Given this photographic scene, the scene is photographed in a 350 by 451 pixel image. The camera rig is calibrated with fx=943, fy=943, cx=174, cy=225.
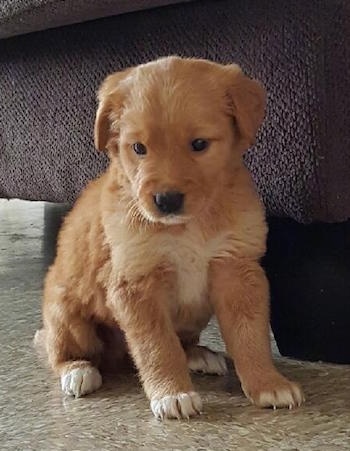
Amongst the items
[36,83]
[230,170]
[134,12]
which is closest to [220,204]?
[230,170]

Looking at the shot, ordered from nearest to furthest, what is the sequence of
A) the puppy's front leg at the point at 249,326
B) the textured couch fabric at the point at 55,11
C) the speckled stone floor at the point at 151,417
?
the speckled stone floor at the point at 151,417 → the puppy's front leg at the point at 249,326 → the textured couch fabric at the point at 55,11

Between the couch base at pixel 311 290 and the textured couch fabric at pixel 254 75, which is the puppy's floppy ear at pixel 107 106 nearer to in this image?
Answer: the textured couch fabric at pixel 254 75

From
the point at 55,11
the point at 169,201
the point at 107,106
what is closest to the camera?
the point at 169,201

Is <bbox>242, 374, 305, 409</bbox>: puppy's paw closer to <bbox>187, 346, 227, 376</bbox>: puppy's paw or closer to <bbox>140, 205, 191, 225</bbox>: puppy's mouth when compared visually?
<bbox>187, 346, 227, 376</bbox>: puppy's paw

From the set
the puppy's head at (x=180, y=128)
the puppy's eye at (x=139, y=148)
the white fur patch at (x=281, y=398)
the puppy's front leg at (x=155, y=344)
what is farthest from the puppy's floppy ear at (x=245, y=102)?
the white fur patch at (x=281, y=398)

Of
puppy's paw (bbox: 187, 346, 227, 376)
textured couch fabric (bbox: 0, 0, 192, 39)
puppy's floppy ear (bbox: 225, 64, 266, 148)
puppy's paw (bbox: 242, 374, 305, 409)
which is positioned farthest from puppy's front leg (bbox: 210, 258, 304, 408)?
textured couch fabric (bbox: 0, 0, 192, 39)

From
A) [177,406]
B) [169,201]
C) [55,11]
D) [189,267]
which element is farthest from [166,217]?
[55,11]

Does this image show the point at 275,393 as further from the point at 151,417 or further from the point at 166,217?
the point at 166,217
